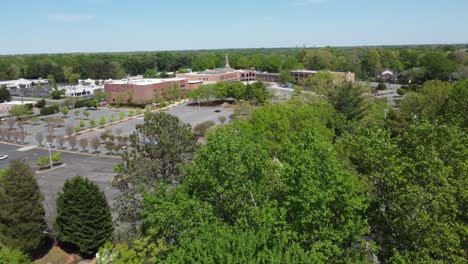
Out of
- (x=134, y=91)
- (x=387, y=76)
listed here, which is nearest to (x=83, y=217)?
(x=134, y=91)

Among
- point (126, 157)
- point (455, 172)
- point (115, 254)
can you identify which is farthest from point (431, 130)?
point (126, 157)

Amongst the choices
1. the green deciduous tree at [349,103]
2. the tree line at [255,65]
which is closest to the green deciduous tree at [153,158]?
the green deciduous tree at [349,103]

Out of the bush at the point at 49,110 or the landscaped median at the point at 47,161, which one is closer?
the landscaped median at the point at 47,161

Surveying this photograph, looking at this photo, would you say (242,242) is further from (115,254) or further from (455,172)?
(455,172)

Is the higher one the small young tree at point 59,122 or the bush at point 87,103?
the bush at point 87,103

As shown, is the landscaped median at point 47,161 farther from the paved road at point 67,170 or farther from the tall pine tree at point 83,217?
the tall pine tree at point 83,217

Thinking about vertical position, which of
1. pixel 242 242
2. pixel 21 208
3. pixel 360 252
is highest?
pixel 242 242

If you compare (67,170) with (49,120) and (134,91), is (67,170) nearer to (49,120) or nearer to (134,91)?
(49,120)
